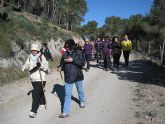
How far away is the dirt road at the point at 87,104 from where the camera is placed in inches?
358

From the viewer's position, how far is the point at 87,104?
10.8 metres

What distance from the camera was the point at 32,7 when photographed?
6850 cm

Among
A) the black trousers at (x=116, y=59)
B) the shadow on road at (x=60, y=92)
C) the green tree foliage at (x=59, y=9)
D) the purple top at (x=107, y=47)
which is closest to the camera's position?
the shadow on road at (x=60, y=92)

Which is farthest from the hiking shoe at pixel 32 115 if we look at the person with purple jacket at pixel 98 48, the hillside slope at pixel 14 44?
the person with purple jacket at pixel 98 48

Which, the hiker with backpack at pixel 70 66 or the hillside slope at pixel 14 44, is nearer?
the hiker with backpack at pixel 70 66

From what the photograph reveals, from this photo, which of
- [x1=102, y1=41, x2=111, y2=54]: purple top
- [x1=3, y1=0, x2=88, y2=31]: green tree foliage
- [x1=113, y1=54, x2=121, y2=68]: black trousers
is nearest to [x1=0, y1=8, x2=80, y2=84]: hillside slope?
[x1=102, y1=41, x2=111, y2=54]: purple top

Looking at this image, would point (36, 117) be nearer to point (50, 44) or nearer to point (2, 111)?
point (2, 111)

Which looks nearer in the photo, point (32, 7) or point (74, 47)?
point (74, 47)

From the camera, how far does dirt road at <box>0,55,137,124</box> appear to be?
9.09 m

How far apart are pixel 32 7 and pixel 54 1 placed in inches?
185

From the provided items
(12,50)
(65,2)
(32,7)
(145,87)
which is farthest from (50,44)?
(65,2)

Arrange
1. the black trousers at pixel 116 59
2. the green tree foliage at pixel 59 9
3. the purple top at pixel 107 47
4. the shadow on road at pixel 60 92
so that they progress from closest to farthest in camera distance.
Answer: the shadow on road at pixel 60 92 < the purple top at pixel 107 47 < the black trousers at pixel 116 59 < the green tree foliage at pixel 59 9

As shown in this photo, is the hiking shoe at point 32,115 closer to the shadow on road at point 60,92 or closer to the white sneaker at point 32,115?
the white sneaker at point 32,115

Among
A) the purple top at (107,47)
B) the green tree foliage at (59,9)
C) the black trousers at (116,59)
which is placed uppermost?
the green tree foliage at (59,9)
